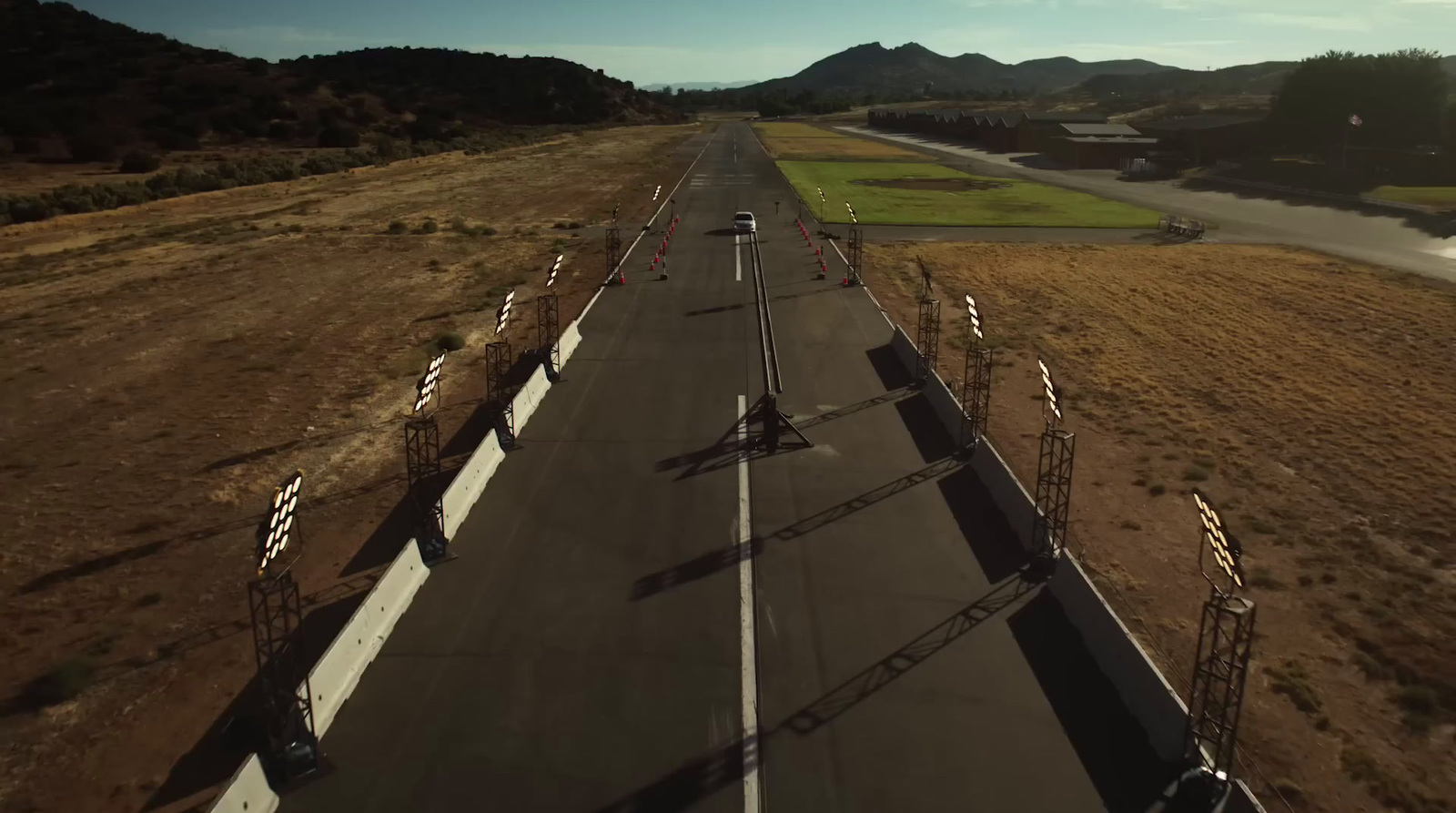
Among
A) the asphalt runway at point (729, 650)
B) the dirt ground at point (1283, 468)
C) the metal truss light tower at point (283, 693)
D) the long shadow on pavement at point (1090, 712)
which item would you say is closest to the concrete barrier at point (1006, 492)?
the asphalt runway at point (729, 650)

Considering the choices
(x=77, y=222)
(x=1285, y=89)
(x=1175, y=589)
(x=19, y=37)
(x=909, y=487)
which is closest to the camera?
(x=1175, y=589)

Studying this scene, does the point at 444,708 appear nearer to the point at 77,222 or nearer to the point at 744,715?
the point at 744,715

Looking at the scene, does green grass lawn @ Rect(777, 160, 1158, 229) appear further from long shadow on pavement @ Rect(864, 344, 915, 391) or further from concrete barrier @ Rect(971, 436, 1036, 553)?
concrete barrier @ Rect(971, 436, 1036, 553)

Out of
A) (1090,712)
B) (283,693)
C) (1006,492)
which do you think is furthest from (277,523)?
(1006,492)

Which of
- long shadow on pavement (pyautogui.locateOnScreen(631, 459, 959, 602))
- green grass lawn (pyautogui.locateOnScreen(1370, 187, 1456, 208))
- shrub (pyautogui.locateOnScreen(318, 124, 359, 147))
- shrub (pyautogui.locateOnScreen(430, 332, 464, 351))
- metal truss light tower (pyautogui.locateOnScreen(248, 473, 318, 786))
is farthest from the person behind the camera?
shrub (pyautogui.locateOnScreen(318, 124, 359, 147))

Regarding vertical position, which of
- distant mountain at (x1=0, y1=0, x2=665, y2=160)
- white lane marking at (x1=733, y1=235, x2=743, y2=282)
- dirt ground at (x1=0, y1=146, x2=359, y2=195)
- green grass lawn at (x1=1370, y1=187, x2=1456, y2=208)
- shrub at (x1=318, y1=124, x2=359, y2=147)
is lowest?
white lane marking at (x1=733, y1=235, x2=743, y2=282)

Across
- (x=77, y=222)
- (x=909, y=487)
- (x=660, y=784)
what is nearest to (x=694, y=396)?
(x=909, y=487)

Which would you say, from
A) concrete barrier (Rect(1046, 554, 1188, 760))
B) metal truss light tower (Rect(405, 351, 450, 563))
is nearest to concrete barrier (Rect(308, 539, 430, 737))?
metal truss light tower (Rect(405, 351, 450, 563))
